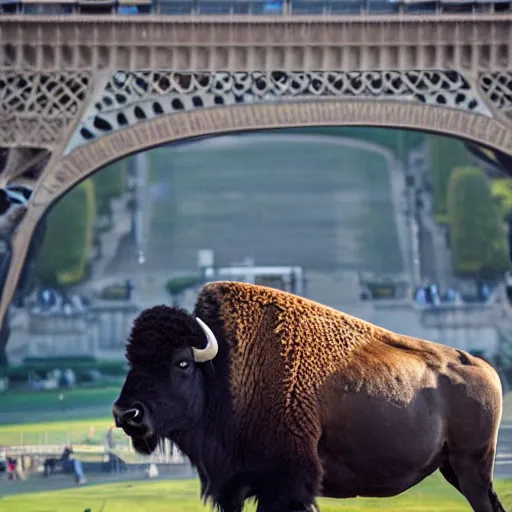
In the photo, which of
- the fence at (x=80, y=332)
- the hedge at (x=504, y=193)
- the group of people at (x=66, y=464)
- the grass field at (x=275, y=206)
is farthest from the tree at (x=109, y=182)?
the hedge at (x=504, y=193)

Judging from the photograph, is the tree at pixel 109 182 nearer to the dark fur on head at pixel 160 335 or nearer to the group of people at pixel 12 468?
the group of people at pixel 12 468

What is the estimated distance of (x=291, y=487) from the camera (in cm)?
488

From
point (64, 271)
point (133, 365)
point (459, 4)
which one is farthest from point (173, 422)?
point (459, 4)

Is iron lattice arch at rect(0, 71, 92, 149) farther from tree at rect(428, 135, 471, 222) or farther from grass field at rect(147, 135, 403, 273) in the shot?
tree at rect(428, 135, 471, 222)

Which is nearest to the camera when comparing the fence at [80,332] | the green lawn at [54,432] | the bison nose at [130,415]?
the bison nose at [130,415]

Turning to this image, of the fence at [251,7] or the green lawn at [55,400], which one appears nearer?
the green lawn at [55,400]

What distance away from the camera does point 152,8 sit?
11266mm

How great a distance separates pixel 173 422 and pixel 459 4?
23.0ft

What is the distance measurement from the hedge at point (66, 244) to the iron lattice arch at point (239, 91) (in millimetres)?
489

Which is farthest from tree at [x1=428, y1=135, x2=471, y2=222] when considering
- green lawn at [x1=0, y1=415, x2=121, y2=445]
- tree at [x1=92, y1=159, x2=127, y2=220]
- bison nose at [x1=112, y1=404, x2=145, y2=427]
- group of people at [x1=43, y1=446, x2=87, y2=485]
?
bison nose at [x1=112, y1=404, x2=145, y2=427]

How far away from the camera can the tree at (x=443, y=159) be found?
11.4m

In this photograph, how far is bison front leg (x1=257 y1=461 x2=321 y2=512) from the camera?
488 cm

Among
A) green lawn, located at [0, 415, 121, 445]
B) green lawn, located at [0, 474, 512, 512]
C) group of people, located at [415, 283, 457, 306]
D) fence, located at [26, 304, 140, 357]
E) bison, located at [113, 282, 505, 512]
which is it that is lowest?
green lawn, located at [0, 474, 512, 512]

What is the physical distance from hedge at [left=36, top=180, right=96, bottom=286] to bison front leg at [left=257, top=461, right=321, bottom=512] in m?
6.26
